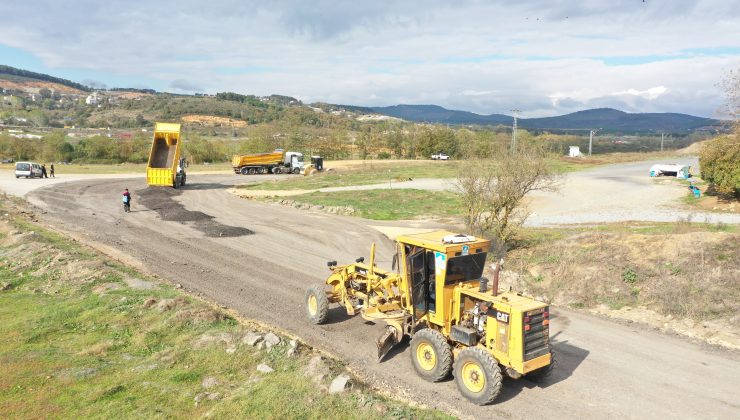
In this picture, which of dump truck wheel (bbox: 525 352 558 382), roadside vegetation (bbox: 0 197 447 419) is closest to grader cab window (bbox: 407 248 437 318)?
roadside vegetation (bbox: 0 197 447 419)

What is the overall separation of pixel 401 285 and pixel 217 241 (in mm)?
13135

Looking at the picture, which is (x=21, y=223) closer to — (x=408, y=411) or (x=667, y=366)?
(x=408, y=411)

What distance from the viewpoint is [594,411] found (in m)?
8.23

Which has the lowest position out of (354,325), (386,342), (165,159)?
(354,325)

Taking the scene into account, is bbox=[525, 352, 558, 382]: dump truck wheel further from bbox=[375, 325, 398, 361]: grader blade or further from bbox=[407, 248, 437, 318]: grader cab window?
bbox=[375, 325, 398, 361]: grader blade

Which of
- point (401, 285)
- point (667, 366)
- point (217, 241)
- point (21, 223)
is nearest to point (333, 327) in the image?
point (401, 285)

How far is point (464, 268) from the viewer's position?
9.11m

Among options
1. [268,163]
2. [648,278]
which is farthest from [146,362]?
[268,163]

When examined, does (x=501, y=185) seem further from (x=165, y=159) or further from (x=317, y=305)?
(x=165, y=159)

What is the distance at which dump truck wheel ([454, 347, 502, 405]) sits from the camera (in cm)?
798

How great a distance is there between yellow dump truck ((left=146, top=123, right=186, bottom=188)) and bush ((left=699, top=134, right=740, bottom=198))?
3598 cm

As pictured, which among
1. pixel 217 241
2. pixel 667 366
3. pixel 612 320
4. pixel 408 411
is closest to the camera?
pixel 408 411

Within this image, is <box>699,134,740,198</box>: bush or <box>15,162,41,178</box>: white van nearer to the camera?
<box>699,134,740,198</box>: bush

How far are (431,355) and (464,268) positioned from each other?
1726 mm
